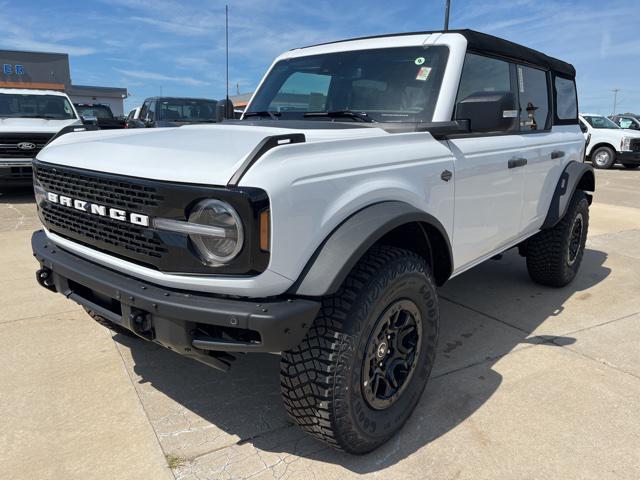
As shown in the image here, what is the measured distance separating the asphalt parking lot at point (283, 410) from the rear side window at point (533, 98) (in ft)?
4.70

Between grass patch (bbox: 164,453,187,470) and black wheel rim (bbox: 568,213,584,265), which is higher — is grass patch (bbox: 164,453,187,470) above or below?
below

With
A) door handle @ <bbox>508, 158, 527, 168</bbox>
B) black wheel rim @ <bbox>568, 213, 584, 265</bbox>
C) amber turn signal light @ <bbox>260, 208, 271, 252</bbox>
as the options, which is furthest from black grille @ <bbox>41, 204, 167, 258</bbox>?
black wheel rim @ <bbox>568, 213, 584, 265</bbox>

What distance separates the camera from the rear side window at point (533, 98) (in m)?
3.68

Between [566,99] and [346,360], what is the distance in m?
3.67

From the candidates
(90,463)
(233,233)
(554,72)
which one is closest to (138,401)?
(90,463)

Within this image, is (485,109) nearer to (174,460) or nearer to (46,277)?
(174,460)

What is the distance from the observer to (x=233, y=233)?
1.80 metres

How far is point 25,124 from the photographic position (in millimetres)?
8711

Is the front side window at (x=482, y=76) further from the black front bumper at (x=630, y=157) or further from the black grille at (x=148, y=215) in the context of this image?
the black front bumper at (x=630, y=157)

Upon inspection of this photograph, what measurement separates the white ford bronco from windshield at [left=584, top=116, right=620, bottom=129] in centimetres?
1606

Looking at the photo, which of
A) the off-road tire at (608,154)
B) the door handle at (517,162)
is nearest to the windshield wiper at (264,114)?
the door handle at (517,162)

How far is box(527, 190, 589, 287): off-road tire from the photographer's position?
4.27 metres

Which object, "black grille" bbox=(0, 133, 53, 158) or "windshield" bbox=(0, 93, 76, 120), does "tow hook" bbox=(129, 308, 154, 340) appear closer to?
"black grille" bbox=(0, 133, 53, 158)

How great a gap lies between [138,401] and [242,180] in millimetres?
1531
